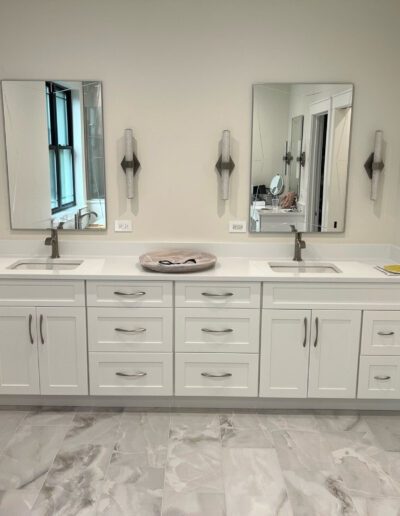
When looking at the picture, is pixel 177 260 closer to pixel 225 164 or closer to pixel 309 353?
pixel 225 164

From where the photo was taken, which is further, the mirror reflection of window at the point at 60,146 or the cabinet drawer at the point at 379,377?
the mirror reflection of window at the point at 60,146

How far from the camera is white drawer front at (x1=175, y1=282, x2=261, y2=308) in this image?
2.85 meters

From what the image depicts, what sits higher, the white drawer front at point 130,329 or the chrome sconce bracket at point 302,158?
the chrome sconce bracket at point 302,158

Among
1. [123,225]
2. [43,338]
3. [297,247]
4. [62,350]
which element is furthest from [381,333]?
[43,338]

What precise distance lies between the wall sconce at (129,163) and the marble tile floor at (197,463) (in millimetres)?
1370

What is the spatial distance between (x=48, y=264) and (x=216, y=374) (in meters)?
1.27

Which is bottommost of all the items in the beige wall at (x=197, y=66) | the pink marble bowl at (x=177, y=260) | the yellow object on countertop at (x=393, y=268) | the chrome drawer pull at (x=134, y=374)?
the chrome drawer pull at (x=134, y=374)

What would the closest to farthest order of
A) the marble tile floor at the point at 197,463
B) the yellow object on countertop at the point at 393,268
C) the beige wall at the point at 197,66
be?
the marble tile floor at the point at 197,463
the yellow object on countertop at the point at 393,268
the beige wall at the point at 197,66

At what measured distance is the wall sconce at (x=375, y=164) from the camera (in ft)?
10.3

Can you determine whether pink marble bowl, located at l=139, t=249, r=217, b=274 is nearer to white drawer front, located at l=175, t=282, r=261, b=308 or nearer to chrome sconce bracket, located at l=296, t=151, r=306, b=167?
white drawer front, located at l=175, t=282, r=261, b=308

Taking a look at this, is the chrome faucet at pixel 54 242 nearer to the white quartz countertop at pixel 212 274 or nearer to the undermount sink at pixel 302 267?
the white quartz countertop at pixel 212 274

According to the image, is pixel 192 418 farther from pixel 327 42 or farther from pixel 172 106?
pixel 327 42

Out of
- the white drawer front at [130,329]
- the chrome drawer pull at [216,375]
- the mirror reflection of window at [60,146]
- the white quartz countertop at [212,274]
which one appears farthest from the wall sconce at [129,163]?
the chrome drawer pull at [216,375]

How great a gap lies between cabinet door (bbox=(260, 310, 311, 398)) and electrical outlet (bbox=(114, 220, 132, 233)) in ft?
3.47
